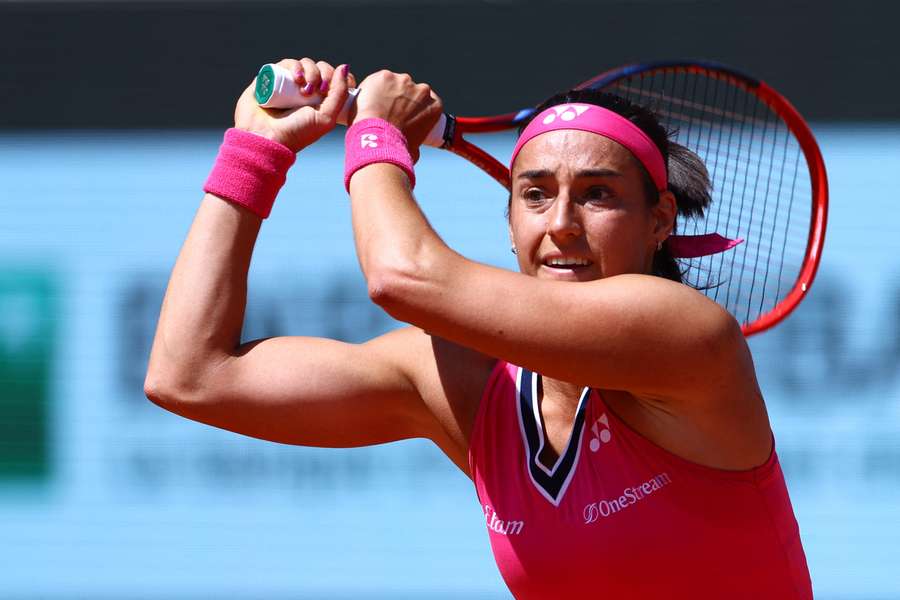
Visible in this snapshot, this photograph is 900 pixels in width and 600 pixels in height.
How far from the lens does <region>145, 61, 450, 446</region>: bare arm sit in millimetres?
1958

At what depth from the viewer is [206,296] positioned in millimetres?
1951

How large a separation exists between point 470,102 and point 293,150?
2.68 meters

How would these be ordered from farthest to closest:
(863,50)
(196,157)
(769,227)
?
(196,157), (863,50), (769,227)

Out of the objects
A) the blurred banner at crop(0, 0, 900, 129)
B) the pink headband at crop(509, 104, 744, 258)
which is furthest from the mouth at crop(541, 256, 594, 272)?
the blurred banner at crop(0, 0, 900, 129)

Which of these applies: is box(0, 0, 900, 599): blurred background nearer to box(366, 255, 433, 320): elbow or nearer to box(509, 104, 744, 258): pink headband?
box(509, 104, 744, 258): pink headband

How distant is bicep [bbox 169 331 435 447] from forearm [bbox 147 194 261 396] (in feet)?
0.13

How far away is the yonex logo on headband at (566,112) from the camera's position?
6.31 ft

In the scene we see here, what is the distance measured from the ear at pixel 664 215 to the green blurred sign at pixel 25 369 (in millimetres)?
3262

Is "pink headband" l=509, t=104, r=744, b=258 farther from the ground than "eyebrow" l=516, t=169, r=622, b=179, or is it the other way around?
"pink headband" l=509, t=104, r=744, b=258

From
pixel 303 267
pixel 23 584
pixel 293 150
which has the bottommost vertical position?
pixel 23 584

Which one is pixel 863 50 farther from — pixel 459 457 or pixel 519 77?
pixel 459 457

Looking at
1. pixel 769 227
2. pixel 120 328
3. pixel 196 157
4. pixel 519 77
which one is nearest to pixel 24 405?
pixel 120 328

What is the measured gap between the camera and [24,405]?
471 cm

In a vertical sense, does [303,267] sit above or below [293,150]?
above
